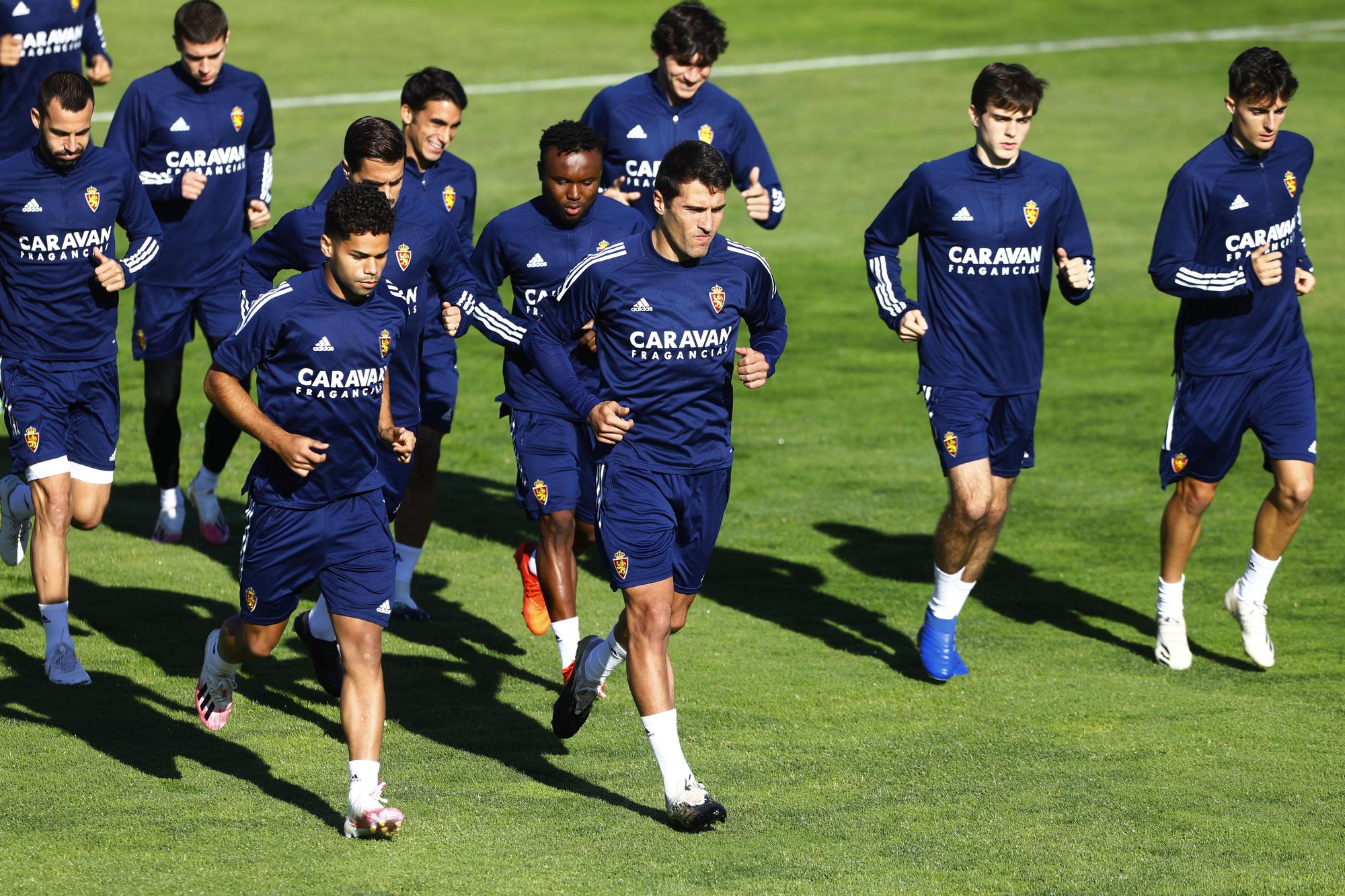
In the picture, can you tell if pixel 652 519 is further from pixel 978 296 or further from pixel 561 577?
pixel 978 296

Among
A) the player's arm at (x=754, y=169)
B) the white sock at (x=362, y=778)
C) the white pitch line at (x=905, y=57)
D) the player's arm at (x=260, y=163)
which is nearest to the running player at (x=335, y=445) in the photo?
the white sock at (x=362, y=778)

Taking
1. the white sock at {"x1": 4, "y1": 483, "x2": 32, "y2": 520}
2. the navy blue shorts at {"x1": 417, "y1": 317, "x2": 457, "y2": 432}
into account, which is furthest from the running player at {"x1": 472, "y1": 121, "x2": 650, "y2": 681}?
the white sock at {"x1": 4, "y1": 483, "x2": 32, "y2": 520}

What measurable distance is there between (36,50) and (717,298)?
756 cm

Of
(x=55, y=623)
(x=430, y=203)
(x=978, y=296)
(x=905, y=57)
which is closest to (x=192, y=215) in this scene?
(x=430, y=203)

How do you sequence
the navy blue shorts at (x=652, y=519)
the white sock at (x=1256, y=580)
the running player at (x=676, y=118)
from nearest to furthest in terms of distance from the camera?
the navy blue shorts at (x=652, y=519) < the white sock at (x=1256, y=580) < the running player at (x=676, y=118)

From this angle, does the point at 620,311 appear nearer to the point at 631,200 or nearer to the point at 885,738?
the point at 885,738

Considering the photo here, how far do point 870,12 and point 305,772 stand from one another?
2996cm

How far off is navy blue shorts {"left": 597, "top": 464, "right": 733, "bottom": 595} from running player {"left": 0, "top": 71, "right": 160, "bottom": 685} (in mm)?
2913

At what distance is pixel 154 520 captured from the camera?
11672 mm

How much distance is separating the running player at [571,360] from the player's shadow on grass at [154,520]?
2488 mm

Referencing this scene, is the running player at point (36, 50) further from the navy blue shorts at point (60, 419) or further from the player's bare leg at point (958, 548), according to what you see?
the player's bare leg at point (958, 548)

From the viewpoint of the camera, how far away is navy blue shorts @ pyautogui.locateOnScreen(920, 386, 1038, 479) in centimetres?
890

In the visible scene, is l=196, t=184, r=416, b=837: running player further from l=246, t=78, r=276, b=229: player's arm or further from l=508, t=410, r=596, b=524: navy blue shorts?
l=246, t=78, r=276, b=229: player's arm

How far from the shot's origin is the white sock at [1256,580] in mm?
9117
